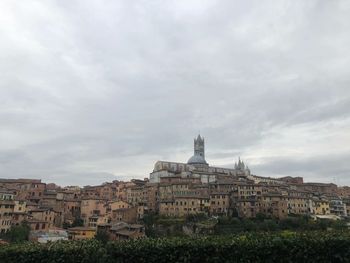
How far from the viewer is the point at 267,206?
7431 cm

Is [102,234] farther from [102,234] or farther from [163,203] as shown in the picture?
[163,203]

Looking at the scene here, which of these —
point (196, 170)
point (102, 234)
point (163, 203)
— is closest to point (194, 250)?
point (102, 234)

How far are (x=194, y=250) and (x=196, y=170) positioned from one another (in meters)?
85.7

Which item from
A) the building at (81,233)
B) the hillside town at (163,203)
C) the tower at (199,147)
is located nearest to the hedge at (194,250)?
the building at (81,233)

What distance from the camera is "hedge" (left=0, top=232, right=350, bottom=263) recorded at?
57.6 feet

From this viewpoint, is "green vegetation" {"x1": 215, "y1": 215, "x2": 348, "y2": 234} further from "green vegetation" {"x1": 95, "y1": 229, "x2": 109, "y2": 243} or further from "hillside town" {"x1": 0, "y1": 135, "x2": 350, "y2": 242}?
"green vegetation" {"x1": 95, "y1": 229, "x2": 109, "y2": 243}

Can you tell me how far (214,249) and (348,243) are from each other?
774 centimetres

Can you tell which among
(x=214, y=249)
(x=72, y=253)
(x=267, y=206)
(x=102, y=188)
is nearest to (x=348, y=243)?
(x=214, y=249)

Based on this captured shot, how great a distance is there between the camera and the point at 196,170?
104 metres

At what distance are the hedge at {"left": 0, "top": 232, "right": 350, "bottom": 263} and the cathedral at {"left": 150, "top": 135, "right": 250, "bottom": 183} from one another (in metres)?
75.5

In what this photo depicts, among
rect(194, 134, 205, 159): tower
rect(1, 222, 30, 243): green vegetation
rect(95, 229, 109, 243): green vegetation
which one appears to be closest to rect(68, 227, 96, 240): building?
rect(95, 229, 109, 243): green vegetation

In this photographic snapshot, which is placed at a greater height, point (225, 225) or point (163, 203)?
point (163, 203)

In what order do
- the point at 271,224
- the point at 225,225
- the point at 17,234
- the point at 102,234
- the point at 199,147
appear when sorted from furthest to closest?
the point at 199,147 < the point at 225,225 < the point at 271,224 < the point at 102,234 < the point at 17,234

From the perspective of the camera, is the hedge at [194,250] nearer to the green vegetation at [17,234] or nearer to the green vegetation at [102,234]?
the green vegetation at [17,234]
